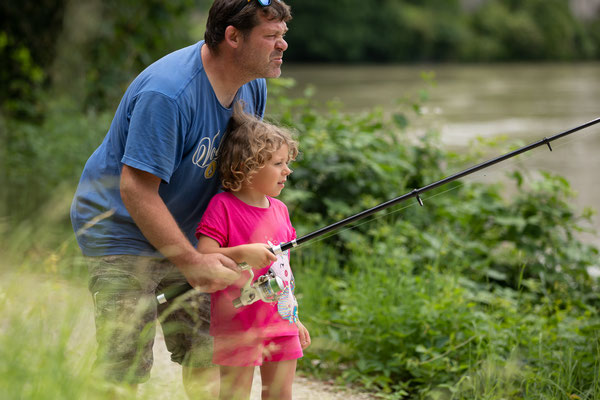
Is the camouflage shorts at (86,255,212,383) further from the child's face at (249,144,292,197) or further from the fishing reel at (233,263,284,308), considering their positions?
the child's face at (249,144,292,197)

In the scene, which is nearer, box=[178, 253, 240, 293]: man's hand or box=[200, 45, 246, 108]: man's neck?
box=[178, 253, 240, 293]: man's hand

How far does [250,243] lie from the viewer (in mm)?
2475

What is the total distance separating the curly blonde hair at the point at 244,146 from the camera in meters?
2.44

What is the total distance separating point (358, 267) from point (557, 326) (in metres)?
1.25

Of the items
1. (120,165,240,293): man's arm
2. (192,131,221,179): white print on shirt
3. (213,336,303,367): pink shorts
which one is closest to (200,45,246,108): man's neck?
(192,131,221,179): white print on shirt

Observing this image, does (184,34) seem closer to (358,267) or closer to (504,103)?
(358,267)

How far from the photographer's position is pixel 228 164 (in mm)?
2479

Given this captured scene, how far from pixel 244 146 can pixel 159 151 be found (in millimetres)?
301

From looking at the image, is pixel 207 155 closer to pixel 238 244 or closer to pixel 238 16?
pixel 238 244

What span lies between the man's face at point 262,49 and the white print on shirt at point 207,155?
26cm

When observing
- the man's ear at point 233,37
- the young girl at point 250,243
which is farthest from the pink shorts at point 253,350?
the man's ear at point 233,37

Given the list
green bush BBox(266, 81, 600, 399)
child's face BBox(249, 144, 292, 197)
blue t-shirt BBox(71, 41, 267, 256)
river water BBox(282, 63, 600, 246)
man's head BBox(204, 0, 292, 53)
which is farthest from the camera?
river water BBox(282, 63, 600, 246)

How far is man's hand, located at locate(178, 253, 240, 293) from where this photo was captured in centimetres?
235

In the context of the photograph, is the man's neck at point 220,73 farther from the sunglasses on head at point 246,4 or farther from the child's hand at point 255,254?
the child's hand at point 255,254
